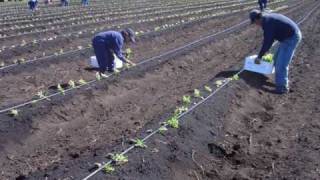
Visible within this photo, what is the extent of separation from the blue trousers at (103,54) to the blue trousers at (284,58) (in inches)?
147

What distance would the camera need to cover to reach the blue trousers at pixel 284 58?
10.5 m

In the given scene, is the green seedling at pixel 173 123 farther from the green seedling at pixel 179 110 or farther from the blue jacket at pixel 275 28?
the blue jacket at pixel 275 28

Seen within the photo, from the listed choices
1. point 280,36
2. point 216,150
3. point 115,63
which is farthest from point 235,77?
point 216,150

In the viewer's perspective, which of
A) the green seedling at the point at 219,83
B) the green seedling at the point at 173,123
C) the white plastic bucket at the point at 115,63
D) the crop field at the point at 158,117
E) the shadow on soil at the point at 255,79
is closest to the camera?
the crop field at the point at 158,117

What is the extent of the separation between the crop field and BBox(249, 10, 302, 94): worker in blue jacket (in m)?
0.42

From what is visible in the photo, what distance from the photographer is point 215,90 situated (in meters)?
10.2

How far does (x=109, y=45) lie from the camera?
452 inches

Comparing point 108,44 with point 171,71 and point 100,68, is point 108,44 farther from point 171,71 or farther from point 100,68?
point 171,71

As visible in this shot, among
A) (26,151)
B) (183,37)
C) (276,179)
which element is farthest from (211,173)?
(183,37)

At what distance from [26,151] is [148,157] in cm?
230

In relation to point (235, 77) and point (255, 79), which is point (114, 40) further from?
point (255, 79)

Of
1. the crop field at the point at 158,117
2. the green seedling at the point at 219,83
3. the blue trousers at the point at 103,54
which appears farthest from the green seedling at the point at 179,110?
the blue trousers at the point at 103,54

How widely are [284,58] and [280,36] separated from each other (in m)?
0.49

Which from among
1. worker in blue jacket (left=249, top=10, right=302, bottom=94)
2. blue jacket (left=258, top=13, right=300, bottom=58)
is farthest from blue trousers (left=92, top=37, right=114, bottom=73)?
blue jacket (left=258, top=13, right=300, bottom=58)
